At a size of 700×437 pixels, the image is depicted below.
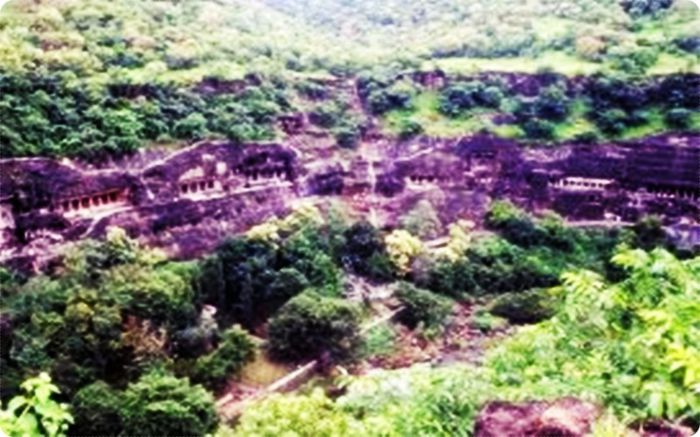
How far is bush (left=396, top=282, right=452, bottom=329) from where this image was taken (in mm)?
14461

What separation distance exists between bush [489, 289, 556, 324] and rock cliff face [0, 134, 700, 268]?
2.64m

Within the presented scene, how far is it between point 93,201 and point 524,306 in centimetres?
651

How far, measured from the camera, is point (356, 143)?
1859 centimetres

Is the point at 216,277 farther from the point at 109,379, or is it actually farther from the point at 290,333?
the point at 109,379

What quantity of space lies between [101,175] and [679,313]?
11931mm

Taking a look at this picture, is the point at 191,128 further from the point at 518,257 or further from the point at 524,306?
the point at 524,306

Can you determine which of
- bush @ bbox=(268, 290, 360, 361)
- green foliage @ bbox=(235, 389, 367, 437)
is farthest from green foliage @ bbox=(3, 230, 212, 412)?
green foliage @ bbox=(235, 389, 367, 437)

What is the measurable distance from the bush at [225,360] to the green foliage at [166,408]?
37.0 inches

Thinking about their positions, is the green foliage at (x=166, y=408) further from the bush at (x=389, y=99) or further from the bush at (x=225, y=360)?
the bush at (x=389, y=99)

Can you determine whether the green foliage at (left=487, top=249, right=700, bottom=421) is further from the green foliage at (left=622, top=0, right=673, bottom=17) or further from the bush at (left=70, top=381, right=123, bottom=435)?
the green foliage at (left=622, top=0, right=673, bottom=17)

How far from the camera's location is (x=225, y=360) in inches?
496

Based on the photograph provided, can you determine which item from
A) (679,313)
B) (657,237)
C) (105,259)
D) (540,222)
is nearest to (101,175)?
(105,259)

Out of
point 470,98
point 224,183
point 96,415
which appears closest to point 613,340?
point 96,415

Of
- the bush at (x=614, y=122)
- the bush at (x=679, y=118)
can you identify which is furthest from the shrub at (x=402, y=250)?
the bush at (x=679, y=118)
